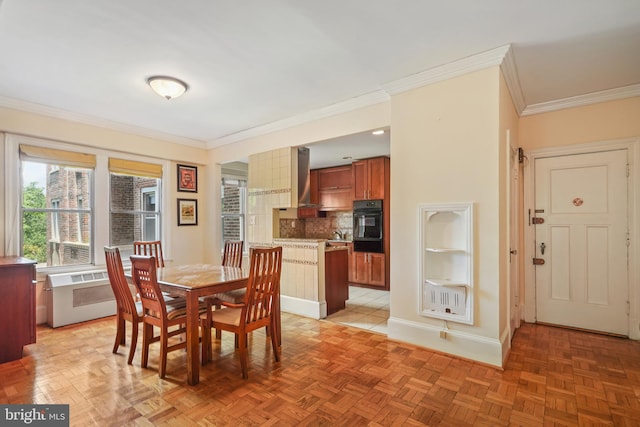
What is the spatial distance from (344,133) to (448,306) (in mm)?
2160

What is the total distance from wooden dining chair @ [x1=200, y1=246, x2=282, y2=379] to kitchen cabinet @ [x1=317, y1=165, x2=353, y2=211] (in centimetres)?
364

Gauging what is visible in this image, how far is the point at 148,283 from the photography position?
2.36 meters

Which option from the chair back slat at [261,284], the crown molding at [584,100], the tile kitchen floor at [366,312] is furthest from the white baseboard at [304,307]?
the crown molding at [584,100]

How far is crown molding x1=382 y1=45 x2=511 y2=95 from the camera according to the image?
98.0 inches

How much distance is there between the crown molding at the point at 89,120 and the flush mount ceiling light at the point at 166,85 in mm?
1635

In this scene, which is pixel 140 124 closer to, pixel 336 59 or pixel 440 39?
pixel 336 59

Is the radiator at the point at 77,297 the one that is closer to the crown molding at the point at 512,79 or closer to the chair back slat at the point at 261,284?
the chair back slat at the point at 261,284

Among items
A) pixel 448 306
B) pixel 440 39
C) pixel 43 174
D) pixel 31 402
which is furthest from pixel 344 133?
pixel 43 174

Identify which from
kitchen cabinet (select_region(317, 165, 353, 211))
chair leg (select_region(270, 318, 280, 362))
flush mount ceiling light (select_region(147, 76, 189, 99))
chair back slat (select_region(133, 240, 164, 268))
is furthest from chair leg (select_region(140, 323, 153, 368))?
kitchen cabinet (select_region(317, 165, 353, 211))

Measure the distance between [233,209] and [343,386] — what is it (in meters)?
4.29

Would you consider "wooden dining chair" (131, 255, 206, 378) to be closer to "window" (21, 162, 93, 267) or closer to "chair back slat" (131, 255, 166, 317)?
"chair back slat" (131, 255, 166, 317)

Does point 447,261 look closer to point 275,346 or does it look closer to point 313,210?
point 275,346

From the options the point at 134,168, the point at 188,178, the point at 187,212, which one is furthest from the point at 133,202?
the point at 188,178

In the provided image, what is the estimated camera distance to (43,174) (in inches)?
149
